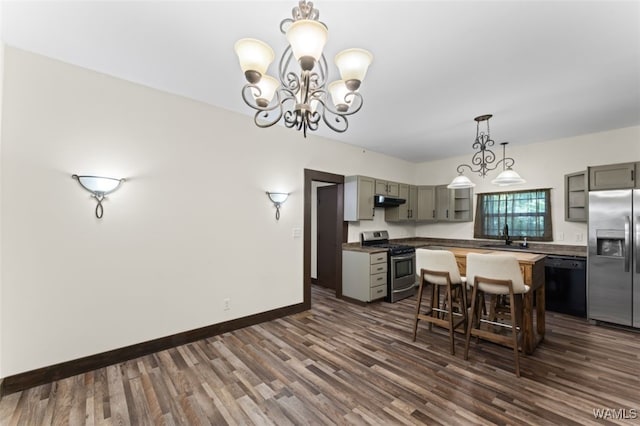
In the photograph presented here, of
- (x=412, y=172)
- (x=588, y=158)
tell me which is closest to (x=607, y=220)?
(x=588, y=158)

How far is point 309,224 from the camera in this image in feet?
14.0

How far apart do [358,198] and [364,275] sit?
4.29 ft

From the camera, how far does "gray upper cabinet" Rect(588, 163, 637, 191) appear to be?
3477 millimetres

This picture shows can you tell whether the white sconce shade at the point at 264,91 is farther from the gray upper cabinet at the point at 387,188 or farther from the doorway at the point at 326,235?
the gray upper cabinet at the point at 387,188

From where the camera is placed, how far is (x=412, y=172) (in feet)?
21.6

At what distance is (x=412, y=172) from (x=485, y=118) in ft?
9.80

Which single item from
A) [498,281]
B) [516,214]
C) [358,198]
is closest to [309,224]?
[358,198]

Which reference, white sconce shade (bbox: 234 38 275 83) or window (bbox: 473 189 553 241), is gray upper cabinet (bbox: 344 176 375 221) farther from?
white sconce shade (bbox: 234 38 275 83)

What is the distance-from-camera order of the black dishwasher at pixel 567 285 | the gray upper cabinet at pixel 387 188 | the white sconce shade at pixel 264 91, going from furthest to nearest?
1. the gray upper cabinet at pixel 387 188
2. the black dishwasher at pixel 567 285
3. the white sconce shade at pixel 264 91

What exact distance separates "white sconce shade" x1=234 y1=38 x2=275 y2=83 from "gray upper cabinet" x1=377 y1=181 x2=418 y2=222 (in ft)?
15.0

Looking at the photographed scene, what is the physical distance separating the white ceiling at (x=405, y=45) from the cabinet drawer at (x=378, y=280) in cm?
260

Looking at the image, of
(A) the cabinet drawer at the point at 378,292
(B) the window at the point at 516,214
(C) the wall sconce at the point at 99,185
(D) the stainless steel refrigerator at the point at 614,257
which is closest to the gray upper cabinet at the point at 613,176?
(D) the stainless steel refrigerator at the point at 614,257

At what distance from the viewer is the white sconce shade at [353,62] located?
4.92 ft

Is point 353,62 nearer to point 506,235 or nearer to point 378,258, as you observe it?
point 378,258
